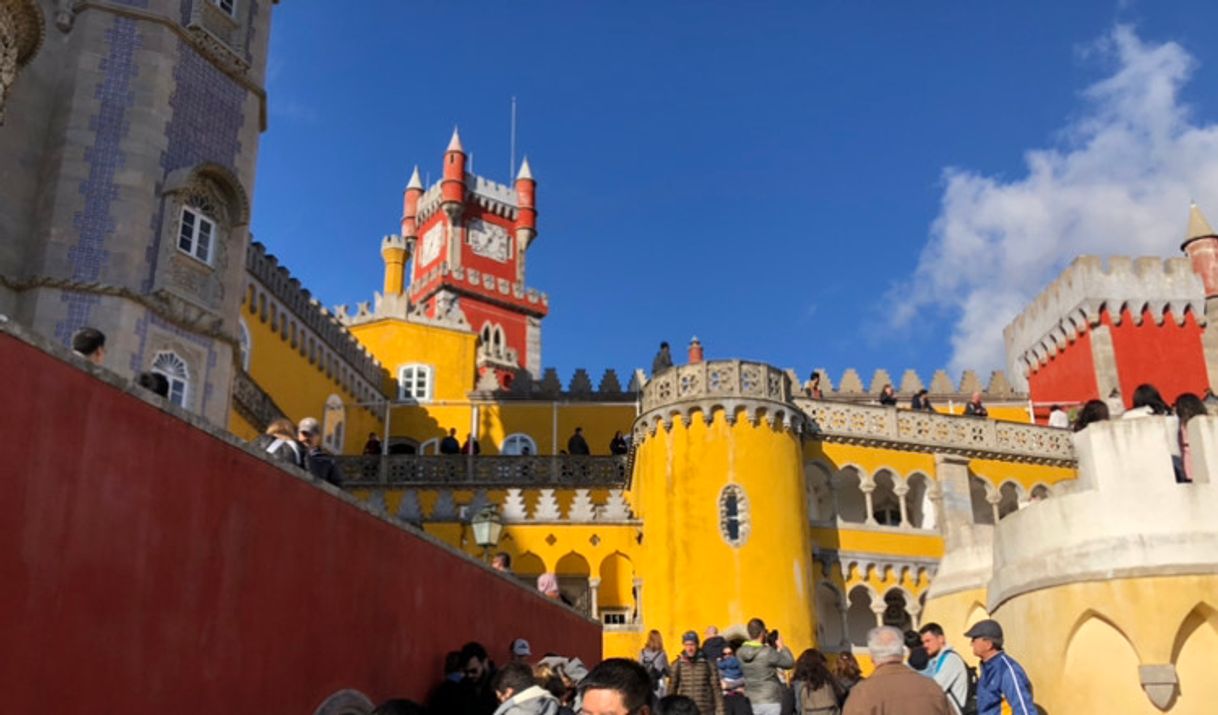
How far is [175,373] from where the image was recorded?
58.2 ft

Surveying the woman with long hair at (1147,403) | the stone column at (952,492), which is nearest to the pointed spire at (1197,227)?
the stone column at (952,492)

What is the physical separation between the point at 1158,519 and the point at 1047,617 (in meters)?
1.41

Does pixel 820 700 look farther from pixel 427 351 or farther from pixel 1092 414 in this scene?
pixel 427 351

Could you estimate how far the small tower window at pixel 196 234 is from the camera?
59.7ft

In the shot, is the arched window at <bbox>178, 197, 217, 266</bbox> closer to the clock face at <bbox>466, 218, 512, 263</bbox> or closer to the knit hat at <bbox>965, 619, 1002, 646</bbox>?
the knit hat at <bbox>965, 619, 1002, 646</bbox>

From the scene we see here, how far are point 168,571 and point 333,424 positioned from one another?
26.9 metres

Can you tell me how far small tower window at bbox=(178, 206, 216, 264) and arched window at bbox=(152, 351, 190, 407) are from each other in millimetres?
1733

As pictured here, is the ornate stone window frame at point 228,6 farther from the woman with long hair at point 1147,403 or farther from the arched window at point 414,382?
the arched window at point 414,382

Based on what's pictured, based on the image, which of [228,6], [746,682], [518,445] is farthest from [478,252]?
[746,682]

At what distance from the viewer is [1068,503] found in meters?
11.3

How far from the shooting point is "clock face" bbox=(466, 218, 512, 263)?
54438 mm

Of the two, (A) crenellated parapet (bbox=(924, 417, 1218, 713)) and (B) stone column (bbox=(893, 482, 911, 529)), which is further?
(B) stone column (bbox=(893, 482, 911, 529))

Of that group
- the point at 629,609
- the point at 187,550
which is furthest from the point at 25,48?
the point at 629,609

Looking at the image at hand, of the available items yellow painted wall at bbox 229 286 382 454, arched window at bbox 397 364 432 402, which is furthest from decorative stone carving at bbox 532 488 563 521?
arched window at bbox 397 364 432 402
